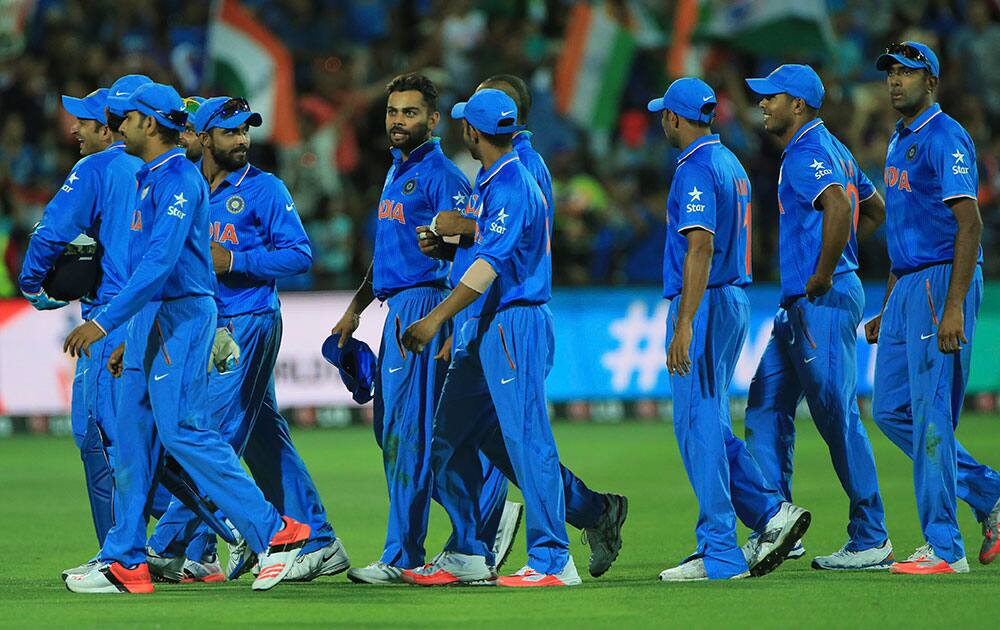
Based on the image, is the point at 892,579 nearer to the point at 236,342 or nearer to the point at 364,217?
the point at 236,342

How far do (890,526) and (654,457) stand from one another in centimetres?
495

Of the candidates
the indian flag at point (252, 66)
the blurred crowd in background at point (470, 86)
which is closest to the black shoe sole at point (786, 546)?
the blurred crowd in background at point (470, 86)

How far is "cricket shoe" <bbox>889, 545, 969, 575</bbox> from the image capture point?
29.8ft

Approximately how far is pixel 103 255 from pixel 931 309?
4.52 metres

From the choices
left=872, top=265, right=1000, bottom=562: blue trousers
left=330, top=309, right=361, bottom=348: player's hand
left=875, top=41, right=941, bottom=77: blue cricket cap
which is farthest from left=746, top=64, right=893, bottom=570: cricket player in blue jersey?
left=330, top=309, right=361, bottom=348: player's hand

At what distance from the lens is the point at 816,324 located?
974 cm

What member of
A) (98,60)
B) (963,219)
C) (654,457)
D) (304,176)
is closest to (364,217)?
(304,176)

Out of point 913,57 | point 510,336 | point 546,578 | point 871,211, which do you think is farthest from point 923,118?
point 546,578

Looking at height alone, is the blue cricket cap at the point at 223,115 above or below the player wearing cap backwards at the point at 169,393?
above

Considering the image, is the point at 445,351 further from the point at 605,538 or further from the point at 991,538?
the point at 991,538

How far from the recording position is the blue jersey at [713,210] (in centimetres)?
912

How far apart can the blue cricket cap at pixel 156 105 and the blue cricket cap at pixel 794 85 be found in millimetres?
3286

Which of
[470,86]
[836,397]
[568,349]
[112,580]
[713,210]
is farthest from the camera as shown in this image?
[470,86]

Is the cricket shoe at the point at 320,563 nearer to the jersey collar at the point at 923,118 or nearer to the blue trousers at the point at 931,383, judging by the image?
the blue trousers at the point at 931,383
